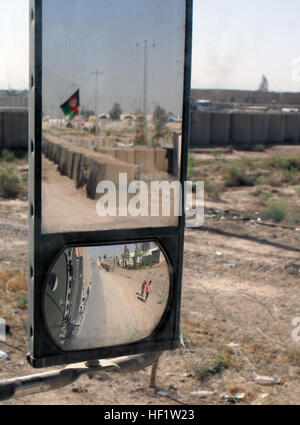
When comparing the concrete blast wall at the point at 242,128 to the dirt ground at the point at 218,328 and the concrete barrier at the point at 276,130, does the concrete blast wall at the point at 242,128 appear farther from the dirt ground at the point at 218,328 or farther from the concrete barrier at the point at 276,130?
the dirt ground at the point at 218,328

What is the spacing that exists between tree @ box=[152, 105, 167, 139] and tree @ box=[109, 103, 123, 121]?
117 millimetres

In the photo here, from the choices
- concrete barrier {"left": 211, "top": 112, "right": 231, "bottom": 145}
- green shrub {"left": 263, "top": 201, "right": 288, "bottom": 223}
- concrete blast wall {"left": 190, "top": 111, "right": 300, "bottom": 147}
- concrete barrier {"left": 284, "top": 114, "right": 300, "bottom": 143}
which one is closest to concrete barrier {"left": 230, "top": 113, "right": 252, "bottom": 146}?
concrete blast wall {"left": 190, "top": 111, "right": 300, "bottom": 147}

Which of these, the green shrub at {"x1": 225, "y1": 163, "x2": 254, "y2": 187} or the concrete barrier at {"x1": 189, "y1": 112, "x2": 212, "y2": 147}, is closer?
the green shrub at {"x1": 225, "y1": 163, "x2": 254, "y2": 187}

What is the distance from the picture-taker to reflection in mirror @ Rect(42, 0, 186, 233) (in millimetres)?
1505

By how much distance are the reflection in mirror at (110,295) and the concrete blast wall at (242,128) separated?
115 feet

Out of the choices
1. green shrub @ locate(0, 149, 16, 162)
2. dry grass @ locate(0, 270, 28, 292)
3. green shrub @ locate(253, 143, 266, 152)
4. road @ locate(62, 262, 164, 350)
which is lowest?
dry grass @ locate(0, 270, 28, 292)

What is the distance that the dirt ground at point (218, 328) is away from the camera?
19.0ft

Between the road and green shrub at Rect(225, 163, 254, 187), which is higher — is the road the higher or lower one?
the higher one

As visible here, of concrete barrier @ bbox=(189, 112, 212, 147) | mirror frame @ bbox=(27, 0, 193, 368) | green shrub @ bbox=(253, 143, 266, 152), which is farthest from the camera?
concrete barrier @ bbox=(189, 112, 212, 147)

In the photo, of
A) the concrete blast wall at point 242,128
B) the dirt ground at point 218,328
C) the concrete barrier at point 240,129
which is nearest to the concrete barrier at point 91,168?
the dirt ground at point 218,328

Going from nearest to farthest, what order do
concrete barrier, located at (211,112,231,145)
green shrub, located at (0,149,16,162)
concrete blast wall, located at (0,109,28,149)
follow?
green shrub, located at (0,149,16,162) < concrete blast wall, located at (0,109,28,149) < concrete barrier, located at (211,112,231,145)

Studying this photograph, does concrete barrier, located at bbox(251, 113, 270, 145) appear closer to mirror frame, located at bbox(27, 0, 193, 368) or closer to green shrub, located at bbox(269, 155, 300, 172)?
green shrub, located at bbox(269, 155, 300, 172)

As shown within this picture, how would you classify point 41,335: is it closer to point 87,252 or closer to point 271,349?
point 87,252

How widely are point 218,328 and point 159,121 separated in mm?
6272
